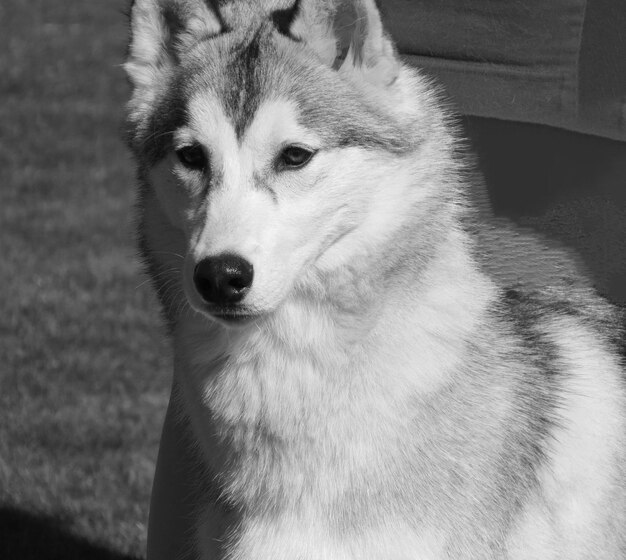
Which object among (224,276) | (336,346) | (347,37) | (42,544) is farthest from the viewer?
(42,544)

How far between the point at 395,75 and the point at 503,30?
50 cm

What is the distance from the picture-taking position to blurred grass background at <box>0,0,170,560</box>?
4.64m

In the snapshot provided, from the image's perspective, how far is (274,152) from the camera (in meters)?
2.82

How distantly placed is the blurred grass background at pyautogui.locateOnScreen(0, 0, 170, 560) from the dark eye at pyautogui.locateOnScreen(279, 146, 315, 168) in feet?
2.25

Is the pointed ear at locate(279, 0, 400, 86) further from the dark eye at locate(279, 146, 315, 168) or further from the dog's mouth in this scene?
the dog's mouth

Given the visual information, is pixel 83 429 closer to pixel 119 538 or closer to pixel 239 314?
pixel 119 538

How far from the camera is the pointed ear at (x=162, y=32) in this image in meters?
3.16

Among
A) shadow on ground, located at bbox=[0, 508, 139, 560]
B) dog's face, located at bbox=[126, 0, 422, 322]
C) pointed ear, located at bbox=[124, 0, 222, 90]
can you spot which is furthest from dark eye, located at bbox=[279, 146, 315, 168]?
shadow on ground, located at bbox=[0, 508, 139, 560]

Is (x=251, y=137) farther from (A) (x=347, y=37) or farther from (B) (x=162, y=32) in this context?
(B) (x=162, y=32)

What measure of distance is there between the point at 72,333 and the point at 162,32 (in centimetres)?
350

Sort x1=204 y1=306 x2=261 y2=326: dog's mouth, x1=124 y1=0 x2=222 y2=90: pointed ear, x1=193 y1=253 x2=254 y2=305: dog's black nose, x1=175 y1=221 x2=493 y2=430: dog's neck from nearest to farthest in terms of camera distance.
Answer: x1=193 y1=253 x2=254 y2=305: dog's black nose
x1=204 y1=306 x2=261 y2=326: dog's mouth
x1=175 y1=221 x2=493 y2=430: dog's neck
x1=124 y1=0 x2=222 y2=90: pointed ear

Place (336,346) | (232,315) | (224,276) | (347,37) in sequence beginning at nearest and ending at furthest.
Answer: (224,276)
(232,315)
(336,346)
(347,37)

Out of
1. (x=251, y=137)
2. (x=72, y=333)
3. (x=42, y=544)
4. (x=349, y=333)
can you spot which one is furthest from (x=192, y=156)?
(x=72, y=333)

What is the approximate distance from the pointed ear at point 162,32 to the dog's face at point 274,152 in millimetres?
46
